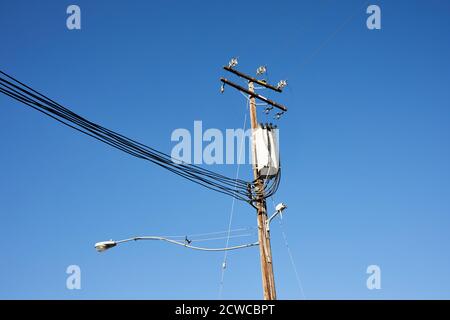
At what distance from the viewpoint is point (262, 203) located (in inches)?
502

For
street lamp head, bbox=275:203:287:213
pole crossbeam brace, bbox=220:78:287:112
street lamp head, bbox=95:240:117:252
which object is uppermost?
pole crossbeam brace, bbox=220:78:287:112

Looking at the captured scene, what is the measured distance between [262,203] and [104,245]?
4480 millimetres

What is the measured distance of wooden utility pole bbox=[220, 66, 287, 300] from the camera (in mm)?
11500

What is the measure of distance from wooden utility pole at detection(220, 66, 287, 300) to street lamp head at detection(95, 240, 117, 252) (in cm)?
394

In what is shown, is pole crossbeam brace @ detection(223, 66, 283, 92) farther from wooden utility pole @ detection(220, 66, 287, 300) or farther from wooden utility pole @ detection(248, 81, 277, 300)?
wooden utility pole @ detection(248, 81, 277, 300)

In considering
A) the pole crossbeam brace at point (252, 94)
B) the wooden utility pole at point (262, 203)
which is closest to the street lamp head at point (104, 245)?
the wooden utility pole at point (262, 203)

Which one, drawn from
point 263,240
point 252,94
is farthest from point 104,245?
point 252,94

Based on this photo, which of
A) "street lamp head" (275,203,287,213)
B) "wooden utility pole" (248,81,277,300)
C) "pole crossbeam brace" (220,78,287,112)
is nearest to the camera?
"wooden utility pole" (248,81,277,300)

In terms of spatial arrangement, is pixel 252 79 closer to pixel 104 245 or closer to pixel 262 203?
pixel 262 203

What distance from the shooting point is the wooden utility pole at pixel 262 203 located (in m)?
11.5

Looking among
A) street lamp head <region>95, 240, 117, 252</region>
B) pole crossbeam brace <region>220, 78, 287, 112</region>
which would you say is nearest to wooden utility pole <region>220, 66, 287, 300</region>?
pole crossbeam brace <region>220, 78, 287, 112</region>

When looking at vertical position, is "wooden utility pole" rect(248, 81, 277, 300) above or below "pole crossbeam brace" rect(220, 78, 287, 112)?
below
